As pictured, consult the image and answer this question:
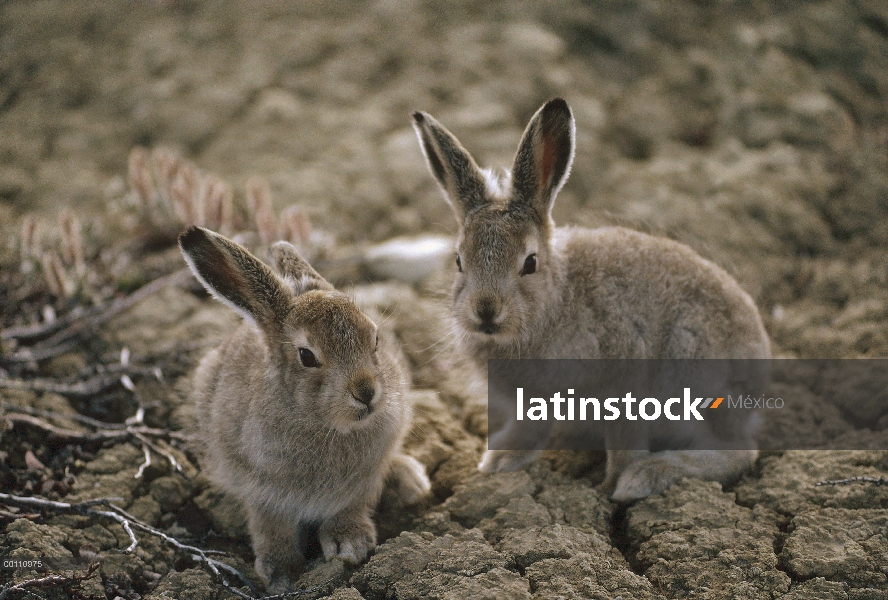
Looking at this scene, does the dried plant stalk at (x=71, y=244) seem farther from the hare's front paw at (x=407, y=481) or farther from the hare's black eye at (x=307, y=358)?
the hare's front paw at (x=407, y=481)

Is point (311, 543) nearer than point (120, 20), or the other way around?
point (311, 543)

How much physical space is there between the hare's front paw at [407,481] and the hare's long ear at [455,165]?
1570 mm

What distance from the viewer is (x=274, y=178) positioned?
7.40 metres

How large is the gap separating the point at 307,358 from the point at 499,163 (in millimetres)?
4109

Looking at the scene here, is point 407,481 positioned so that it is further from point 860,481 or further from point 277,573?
point 860,481

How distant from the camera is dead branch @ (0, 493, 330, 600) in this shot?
3594 millimetres

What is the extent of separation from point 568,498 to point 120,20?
9.02 meters

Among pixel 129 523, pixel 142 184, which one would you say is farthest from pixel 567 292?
pixel 142 184

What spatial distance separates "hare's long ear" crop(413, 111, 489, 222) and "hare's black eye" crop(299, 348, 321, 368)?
1.42 m

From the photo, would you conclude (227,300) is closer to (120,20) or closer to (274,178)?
(274,178)

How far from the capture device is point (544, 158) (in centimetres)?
427

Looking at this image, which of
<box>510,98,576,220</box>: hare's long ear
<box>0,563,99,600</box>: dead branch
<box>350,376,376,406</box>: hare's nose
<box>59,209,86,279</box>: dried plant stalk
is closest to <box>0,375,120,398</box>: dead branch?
<box>59,209,86,279</box>: dried plant stalk

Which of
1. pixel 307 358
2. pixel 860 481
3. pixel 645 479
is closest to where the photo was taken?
pixel 307 358

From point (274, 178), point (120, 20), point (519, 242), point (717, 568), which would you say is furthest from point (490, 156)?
point (120, 20)
